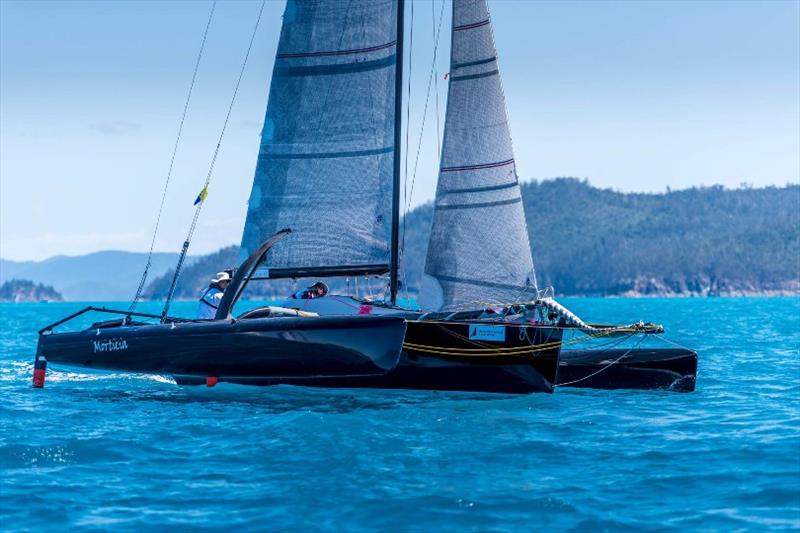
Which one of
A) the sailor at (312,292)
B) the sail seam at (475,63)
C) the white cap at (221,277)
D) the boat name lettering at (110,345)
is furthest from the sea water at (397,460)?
the sail seam at (475,63)

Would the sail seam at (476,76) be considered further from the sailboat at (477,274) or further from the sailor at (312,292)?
the sailor at (312,292)

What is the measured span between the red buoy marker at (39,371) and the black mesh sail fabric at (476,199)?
275 inches

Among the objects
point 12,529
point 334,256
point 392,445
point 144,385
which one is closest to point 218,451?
point 392,445

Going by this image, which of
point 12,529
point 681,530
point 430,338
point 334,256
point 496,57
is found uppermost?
point 496,57

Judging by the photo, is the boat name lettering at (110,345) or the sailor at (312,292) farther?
the sailor at (312,292)

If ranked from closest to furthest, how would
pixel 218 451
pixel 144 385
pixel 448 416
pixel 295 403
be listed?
pixel 218 451
pixel 448 416
pixel 295 403
pixel 144 385

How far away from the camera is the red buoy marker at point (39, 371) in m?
19.7

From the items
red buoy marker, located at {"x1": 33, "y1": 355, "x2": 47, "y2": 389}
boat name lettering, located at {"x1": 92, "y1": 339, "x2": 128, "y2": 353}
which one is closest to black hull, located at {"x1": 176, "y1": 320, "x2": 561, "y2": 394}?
boat name lettering, located at {"x1": 92, "y1": 339, "x2": 128, "y2": 353}

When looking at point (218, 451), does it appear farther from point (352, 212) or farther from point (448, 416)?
point (352, 212)

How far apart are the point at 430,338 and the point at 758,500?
24.9 ft

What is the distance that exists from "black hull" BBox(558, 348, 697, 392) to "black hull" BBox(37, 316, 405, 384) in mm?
5155

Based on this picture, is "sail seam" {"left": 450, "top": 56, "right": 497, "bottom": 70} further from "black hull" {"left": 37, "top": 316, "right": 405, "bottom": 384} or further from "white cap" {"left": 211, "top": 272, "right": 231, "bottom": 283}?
"white cap" {"left": 211, "top": 272, "right": 231, "bottom": 283}

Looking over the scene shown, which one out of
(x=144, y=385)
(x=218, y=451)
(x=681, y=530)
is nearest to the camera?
(x=681, y=530)

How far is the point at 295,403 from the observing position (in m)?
17.2
